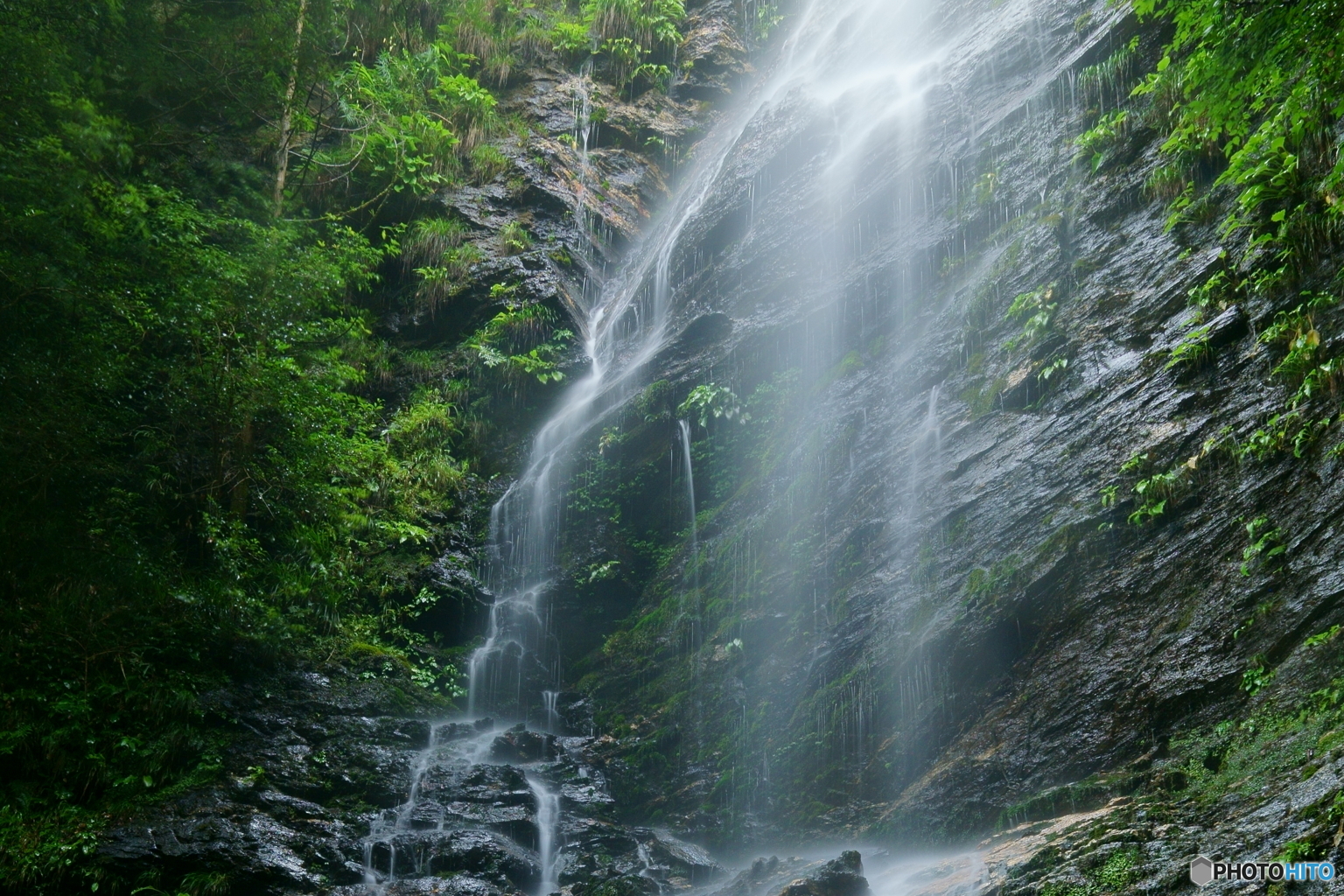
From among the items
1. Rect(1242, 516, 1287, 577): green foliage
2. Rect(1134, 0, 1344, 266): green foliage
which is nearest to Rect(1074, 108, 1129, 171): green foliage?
Rect(1134, 0, 1344, 266): green foliage

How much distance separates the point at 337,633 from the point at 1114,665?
859 cm

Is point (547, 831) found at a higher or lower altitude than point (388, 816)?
lower

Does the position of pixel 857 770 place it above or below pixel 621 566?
below

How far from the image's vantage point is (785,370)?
11797 millimetres

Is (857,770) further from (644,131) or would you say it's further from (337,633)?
(644,131)

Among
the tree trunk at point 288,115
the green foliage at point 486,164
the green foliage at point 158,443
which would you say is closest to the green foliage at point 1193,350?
the green foliage at point 158,443

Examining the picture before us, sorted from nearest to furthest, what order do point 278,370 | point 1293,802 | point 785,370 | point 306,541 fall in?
point 1293,802, point 278,370, point 306,541, point 785,370

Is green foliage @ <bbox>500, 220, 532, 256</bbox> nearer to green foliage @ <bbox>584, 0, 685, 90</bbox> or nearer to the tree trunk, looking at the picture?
the tree trunk

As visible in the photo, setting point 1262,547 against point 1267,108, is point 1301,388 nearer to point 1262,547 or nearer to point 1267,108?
point 1262,547

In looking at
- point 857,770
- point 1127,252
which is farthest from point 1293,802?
point 1127,252

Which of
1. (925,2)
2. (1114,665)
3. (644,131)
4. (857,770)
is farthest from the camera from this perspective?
(644,131)

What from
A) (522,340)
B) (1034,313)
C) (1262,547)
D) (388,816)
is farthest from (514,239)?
(1262,547)

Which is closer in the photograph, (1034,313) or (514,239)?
(1034,313)

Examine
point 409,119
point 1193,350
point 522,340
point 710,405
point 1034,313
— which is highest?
point 409,119
